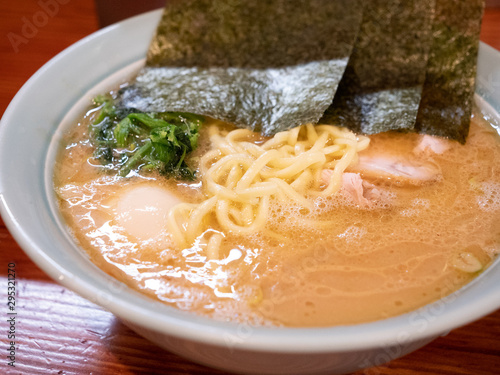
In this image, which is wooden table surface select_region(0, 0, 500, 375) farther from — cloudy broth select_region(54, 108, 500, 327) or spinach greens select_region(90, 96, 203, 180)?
spinach greens select_region(90, 96, 203, 180)

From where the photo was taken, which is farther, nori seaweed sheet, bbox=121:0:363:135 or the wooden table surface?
nori seaweed sheet, bbox=121:0:363:135

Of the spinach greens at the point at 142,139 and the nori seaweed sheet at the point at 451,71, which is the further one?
the nori seaweed sheet at the point at 451,71

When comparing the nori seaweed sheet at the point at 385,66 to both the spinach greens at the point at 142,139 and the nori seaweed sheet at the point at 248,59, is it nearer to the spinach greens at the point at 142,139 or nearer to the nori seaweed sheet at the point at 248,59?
the nori seaweed sheet at the point at 248,59

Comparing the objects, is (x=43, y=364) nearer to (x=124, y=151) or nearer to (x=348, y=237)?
(x=124, y=151)

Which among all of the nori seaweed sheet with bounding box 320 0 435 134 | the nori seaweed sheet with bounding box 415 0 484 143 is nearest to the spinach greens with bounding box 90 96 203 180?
the nori seaweed sheet with bounding box 320 0 435 134

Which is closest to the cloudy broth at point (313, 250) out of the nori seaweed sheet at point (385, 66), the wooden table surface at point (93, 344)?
the wooden table surface at point (93, 344)

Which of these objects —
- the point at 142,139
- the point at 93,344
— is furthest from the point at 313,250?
the point at 142,139
